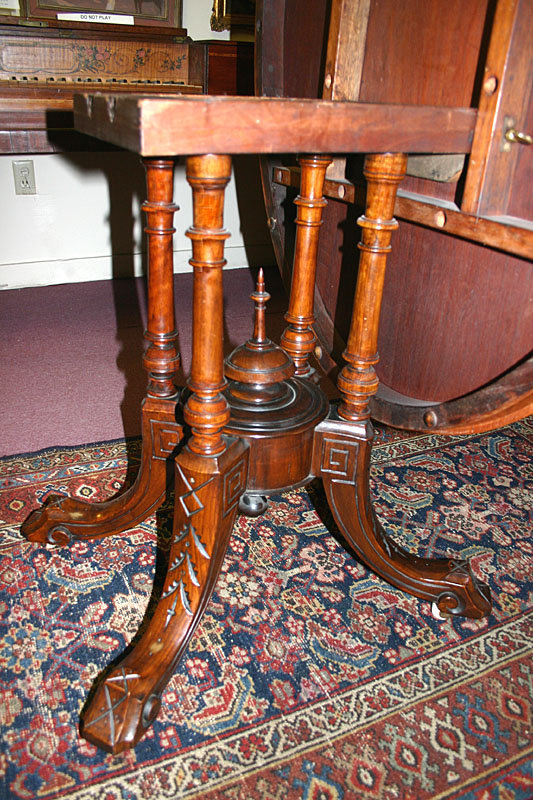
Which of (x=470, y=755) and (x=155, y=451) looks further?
(x=155, y=451)

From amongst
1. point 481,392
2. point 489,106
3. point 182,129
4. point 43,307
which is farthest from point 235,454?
point 43,307

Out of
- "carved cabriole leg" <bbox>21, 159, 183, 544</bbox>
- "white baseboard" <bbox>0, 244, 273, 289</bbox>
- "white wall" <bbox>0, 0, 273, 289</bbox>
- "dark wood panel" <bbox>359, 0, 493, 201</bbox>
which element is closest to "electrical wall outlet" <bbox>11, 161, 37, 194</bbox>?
"white wall" <bbox>0, 0, 273, 289</bbox>

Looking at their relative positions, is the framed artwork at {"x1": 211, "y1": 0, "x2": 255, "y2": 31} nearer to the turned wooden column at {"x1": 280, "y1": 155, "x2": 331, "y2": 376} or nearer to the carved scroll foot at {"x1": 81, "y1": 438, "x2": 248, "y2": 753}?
the turned wooden column at {"x1": 280, "y1": 155, "x2": 331, "y2": 376}

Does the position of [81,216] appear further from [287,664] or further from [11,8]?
[287,664]

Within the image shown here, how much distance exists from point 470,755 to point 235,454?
1.84 ft

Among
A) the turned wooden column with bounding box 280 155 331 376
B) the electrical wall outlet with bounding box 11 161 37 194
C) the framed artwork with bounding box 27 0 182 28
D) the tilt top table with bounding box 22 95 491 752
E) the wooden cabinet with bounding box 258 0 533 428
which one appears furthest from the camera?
the electrical wall outlet with bounding box 11 161 37 194

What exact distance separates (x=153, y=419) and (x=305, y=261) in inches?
15.7

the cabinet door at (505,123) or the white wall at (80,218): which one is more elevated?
the cabinet door at (505,123)

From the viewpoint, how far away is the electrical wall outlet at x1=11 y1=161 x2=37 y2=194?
2.70 m

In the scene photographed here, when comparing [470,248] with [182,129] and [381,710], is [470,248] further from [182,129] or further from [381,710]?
[381,710]

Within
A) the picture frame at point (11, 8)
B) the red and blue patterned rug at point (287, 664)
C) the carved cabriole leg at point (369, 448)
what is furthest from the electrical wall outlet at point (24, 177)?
the carved cabriole leg at point (369, 448)

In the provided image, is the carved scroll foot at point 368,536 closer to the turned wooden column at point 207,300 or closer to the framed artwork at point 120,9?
the turned wooden column at point 207,300

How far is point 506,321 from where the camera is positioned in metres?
0.98

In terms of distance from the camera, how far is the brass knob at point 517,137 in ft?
2.88
